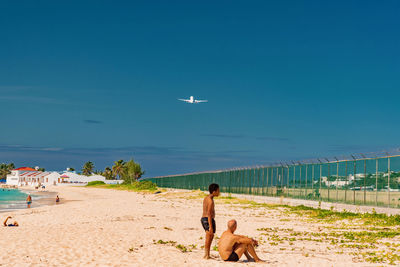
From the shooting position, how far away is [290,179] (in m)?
38.3

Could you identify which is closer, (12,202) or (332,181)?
(332,181)

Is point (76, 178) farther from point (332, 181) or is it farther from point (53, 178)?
point (332, 181)

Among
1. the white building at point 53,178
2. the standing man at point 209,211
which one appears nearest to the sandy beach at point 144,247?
the standing man at point 209,211

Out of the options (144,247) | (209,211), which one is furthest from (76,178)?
(209,211)

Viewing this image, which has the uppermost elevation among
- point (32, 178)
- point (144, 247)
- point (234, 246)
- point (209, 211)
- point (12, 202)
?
point (209, 211)

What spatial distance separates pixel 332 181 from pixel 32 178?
528ft

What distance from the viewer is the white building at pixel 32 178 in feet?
553

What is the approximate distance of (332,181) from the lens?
3134cm

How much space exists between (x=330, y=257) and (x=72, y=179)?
161998 millimetres

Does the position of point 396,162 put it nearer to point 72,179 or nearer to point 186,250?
point 186,250

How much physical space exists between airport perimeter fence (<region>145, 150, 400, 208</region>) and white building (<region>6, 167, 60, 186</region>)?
128 metres

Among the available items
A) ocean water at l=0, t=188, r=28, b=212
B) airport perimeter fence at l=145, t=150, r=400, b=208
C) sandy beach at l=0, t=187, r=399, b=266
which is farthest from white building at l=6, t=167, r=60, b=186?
sandy beach at l=0, t=187, r=399, b=266

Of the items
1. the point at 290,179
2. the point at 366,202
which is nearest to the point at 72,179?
the point at 290,179

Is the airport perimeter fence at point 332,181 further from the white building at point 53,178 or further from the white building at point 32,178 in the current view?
the white building at point 32,178
